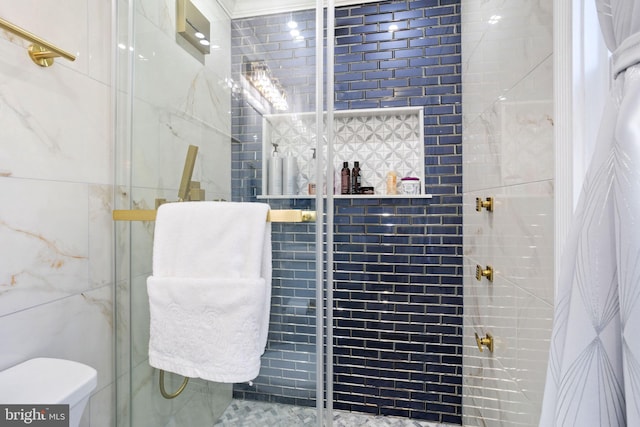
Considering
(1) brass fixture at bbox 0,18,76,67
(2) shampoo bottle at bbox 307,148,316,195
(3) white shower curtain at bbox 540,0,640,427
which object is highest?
(1) brass fixture at bbox 0,18,76,67

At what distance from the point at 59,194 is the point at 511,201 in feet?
4.78

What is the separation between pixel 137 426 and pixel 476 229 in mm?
1713

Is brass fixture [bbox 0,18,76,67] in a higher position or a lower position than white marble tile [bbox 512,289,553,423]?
higher

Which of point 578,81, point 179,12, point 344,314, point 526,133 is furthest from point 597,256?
point 344,314

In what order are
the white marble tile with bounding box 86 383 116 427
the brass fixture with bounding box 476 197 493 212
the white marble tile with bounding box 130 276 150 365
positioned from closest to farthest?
the white marble tile with bounding box 86 383 116 427 → the white marble tile with bounding box 130 276 150 365 → the brass fixture with bounding box 476 197 493 212

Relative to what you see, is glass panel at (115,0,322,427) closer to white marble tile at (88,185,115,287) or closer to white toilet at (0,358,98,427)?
white marble tile at (88,185,115,287)

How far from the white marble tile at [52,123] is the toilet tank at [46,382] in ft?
1.72

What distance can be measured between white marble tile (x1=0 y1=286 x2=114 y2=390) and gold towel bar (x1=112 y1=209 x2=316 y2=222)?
0.28 m

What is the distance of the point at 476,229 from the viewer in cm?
161

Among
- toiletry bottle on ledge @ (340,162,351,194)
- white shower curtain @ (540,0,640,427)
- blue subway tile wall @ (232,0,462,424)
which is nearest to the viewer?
white shower curtain @ (540,0,640,427)

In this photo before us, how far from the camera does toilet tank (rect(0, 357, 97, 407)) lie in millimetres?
757

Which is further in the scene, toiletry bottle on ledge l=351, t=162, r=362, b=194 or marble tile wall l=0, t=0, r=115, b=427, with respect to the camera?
toiletry bottle on ledge l=351, t=162, r=362, b=194

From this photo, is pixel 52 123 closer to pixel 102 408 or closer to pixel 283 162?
pixel 283 162

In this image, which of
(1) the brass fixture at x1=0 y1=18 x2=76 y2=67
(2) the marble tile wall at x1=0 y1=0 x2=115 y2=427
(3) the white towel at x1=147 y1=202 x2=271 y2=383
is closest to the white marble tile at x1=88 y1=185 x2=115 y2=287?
(2) the marble tile wall at x1=0 y1=0 x2=115 y2=427
